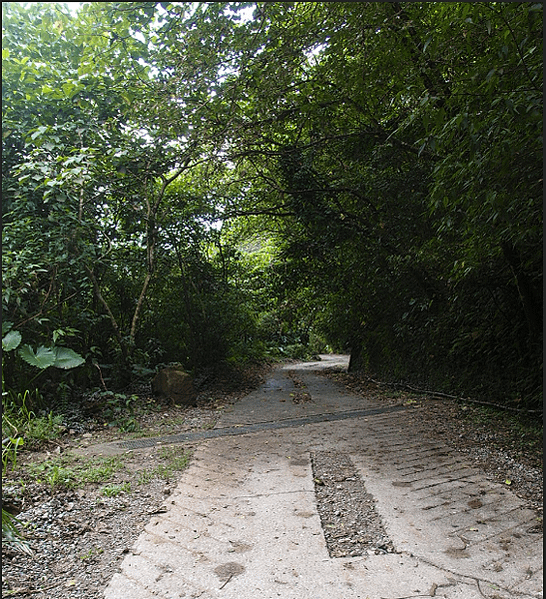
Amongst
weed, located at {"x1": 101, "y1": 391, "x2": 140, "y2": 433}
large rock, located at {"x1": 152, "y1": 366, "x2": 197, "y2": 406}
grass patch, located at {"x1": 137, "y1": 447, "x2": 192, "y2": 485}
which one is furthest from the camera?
large rock, located at {"x1": 152, "y1": 366, "x2": 197, "y2": 406}

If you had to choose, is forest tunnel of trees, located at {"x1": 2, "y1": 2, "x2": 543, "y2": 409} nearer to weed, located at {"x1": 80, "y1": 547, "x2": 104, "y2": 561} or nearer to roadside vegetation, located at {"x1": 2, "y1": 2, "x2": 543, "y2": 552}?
roadside vegetation, located at {"x1": 2, "y1": 2, "x2": 543, "y2": 552}

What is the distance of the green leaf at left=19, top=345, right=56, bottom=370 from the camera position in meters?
3.75

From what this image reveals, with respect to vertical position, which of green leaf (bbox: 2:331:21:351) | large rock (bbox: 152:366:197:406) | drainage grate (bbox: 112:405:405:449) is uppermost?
green leaf (bbox: 2:331:21:351)

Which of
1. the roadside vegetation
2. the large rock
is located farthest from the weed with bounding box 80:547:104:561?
the large rock

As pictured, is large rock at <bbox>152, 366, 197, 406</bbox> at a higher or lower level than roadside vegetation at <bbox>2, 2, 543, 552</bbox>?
lower

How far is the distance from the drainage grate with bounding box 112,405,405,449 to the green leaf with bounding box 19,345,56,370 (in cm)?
88

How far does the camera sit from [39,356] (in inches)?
151

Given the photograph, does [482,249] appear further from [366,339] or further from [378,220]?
[366,339]

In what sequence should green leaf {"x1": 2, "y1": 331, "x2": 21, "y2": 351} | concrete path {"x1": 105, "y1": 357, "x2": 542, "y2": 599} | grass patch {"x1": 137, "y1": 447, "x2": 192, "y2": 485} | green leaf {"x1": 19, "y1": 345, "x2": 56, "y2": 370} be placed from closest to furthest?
1. concrete path {"x1": 105, "y1": 357, "x2": 542, "y2": 599}
2. grass patch {"x1": 137, "y1": 447, "x2": 192, "y2": 485}
3. green leaf {"x1": 2, "y1": 331, "x2": 21, "y2": 351}
4. green leaf {"x1": 19, "y1": 345, "x2": 56, "y2": 370}

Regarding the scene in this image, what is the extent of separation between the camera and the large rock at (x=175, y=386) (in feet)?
16.4

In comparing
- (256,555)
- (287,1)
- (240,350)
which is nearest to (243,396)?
(240,350)

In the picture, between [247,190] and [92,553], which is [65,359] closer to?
[92,553]

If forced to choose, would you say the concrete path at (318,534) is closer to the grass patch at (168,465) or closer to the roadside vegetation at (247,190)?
the grass patch at (168,465)

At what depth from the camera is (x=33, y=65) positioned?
13.5 feet
